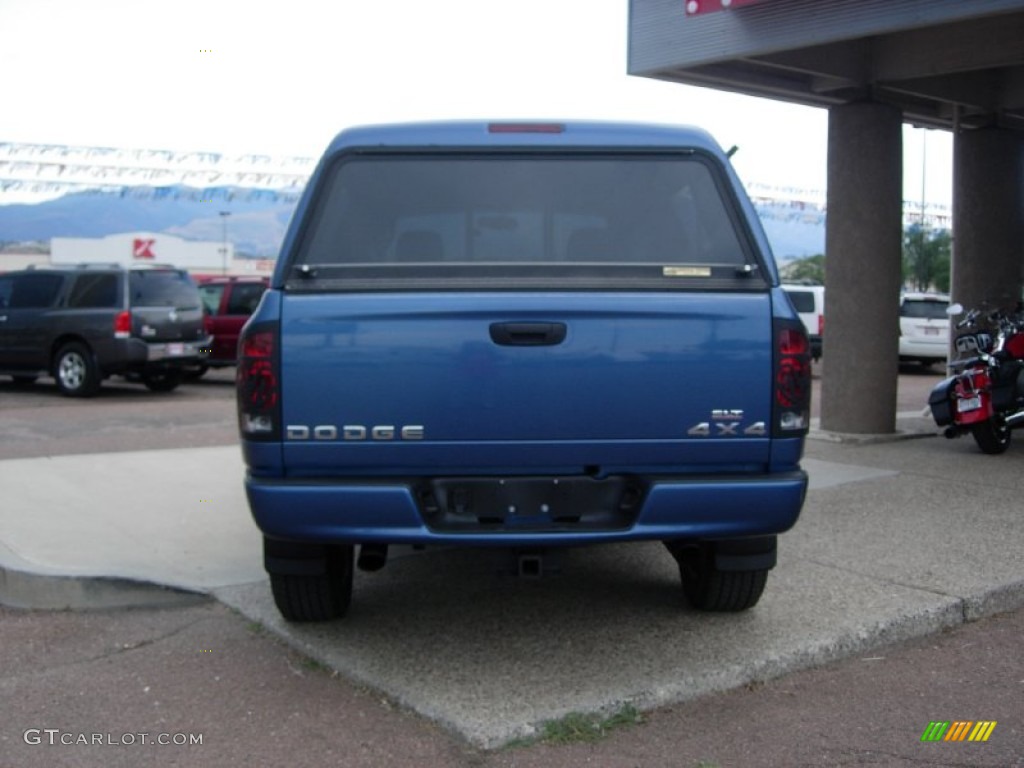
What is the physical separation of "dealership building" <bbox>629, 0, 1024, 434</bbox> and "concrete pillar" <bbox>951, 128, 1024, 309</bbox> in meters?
0.85

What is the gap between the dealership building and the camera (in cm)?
979

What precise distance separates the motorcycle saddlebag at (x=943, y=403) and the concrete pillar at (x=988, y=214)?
9.21 feet

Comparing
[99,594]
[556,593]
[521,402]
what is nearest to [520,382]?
[521,402]

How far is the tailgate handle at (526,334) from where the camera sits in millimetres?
4238

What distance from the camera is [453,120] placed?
4.84 metres

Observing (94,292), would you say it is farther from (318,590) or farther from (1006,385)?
(318,590)

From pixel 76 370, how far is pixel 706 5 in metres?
10.8

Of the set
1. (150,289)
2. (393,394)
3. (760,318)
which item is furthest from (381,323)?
(150,289)

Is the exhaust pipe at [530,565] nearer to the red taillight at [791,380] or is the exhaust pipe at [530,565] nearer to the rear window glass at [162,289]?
the red taillight at [791,380]

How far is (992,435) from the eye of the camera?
385 inches

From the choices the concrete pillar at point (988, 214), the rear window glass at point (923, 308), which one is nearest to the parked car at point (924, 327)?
the rear window glass at point (923, 308)

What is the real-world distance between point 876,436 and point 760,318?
6839 millimetres

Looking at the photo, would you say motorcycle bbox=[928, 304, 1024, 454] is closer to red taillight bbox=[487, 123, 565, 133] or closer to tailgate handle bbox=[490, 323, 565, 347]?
red taillight bbox=[487, 123, 565, 133]

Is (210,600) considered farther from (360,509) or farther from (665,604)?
(665,604)
